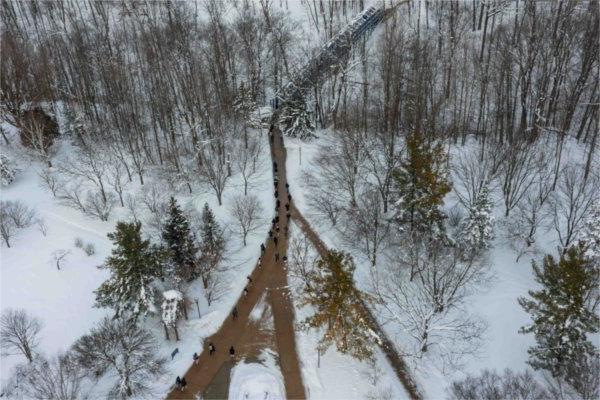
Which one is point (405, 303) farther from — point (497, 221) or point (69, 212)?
point (69, 212)

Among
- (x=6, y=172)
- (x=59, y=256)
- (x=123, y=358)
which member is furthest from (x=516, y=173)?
(x=6, y=172)

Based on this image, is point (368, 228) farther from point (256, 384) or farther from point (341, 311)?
point (256, 384)

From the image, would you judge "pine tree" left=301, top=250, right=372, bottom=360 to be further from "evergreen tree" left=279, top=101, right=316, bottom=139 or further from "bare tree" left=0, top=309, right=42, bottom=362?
"evergreen tree" left=279, top=101, right=316, bottom=139

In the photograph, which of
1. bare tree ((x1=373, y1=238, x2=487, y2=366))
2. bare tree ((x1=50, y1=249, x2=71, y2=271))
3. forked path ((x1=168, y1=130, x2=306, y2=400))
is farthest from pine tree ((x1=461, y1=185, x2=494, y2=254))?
bare tree ((x1=50, y1=249, x2=71, y2=271))

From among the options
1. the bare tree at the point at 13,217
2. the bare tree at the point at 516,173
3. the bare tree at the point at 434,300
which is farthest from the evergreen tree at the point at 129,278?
the bare tree at the point at 516,173

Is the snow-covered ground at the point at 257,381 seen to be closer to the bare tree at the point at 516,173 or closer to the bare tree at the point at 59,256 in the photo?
the bare tree at the point at 59,256

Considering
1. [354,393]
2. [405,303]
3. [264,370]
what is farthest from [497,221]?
[264,370]
